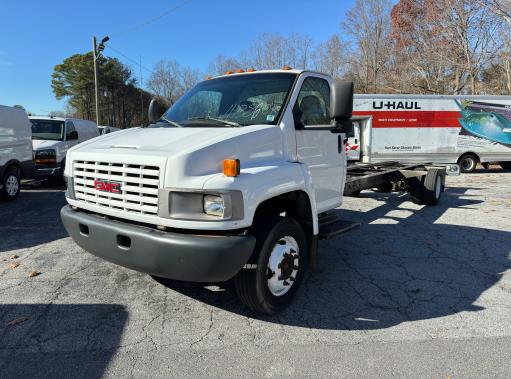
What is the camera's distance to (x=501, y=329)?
3.32 m

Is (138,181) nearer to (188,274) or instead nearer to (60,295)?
(188,274)

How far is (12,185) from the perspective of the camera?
29.3ft

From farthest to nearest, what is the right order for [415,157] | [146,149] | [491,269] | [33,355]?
[415,157]
[491,269]
[146,149]
[33,355]

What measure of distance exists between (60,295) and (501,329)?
4.14 metres

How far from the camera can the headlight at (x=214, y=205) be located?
A: 2851 mm

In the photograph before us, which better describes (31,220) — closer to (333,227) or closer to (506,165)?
(333,227)

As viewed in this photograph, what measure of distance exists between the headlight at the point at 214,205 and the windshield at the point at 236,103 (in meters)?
1.05

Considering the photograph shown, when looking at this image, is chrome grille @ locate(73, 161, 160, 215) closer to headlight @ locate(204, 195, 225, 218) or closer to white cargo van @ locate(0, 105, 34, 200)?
headlight @ locate(204, 195, 225, 218)

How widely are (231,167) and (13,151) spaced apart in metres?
8.30

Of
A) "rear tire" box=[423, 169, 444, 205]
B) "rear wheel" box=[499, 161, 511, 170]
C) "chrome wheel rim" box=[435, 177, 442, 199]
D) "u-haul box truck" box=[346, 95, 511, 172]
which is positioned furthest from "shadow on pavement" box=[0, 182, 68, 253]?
"rear wheel" box=[499, 161, 511, 170]

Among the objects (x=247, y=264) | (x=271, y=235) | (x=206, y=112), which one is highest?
(x=206, y=112)

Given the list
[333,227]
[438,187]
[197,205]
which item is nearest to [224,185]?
[197,205]

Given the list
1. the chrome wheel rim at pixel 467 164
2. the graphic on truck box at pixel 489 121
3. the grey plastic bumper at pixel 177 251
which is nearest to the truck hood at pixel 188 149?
the grey plastic bumper at pixel 177 251

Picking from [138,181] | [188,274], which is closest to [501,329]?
[188,274]
